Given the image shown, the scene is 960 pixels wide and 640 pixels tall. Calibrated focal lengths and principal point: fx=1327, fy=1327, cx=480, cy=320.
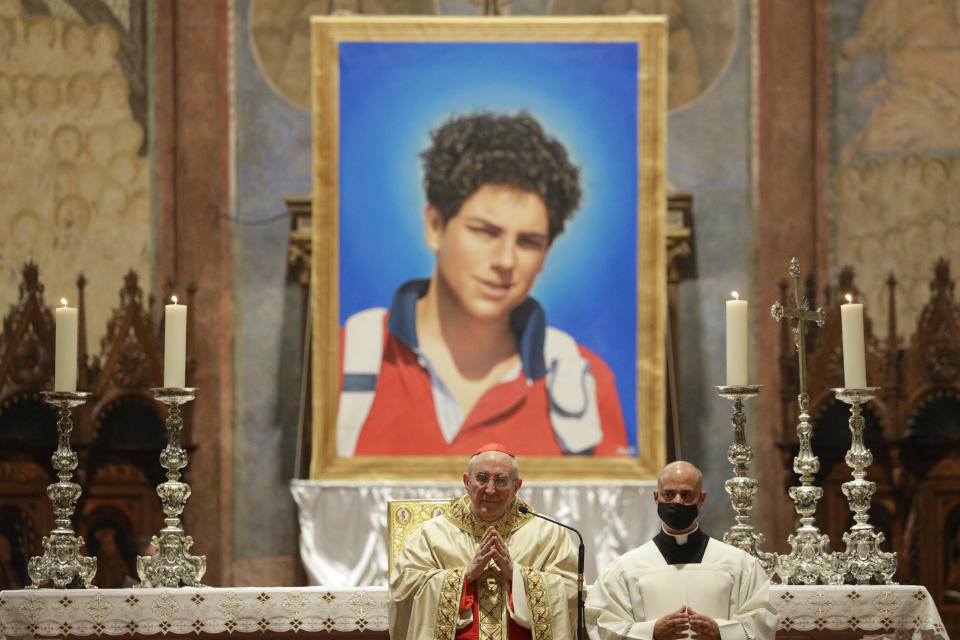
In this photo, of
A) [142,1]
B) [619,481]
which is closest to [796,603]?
[619,481]

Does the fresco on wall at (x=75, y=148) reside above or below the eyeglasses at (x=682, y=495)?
above

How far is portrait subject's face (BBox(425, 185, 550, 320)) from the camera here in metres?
9.45

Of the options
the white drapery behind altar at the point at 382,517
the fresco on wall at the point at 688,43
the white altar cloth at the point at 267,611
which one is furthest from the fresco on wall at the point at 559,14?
the white altar cloth at the point at 267,611

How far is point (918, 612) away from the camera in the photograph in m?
5.16

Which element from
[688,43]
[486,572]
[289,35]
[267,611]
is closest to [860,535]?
[486,572]

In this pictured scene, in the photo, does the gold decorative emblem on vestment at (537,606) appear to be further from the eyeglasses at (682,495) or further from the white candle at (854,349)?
the white candle at (854,349)

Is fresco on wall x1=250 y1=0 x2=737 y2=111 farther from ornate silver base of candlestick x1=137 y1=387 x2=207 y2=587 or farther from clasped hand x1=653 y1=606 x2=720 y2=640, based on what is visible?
clasped hand x1=653 y1=606 x2=720 y2=640

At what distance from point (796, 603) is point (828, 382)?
157 inches

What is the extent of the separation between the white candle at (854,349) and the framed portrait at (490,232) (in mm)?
3778

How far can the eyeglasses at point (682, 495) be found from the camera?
189 inches

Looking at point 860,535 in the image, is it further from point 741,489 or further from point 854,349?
point 854,349

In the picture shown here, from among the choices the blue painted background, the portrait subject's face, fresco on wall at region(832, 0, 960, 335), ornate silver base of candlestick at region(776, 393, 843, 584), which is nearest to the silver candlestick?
ornate silver base of candlestick at region(776, 393, 843, 584)

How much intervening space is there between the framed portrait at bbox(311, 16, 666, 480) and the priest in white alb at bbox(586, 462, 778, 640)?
4.20 m

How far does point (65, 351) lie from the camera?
211 inches
